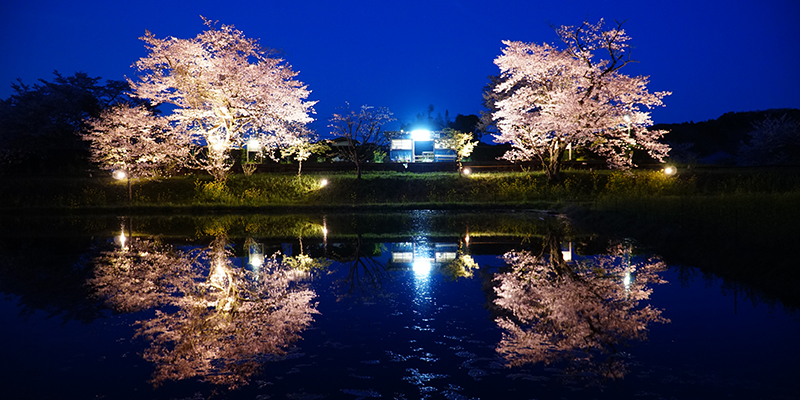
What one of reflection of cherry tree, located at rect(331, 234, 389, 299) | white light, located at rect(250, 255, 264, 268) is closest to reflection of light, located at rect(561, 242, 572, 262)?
reflection of cherry tree, located at rect(331, 234, 389, 299)

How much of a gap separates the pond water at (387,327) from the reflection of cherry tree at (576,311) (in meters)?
0.03

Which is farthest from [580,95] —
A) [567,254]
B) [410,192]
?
[567,254]

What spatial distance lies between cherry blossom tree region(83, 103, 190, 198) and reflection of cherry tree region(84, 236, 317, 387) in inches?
738

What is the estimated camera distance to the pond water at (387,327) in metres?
5.00

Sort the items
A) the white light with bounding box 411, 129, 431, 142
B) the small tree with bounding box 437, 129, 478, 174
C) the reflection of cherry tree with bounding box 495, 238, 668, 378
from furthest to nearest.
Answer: the white light with bounding box 411, 129, 431, 142
the small tree with bounding box 437, 129, 478, 174
the reflection of cherry tree with bounding box 495, 238, 668, 378

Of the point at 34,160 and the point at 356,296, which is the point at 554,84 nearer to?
the point at 356,296

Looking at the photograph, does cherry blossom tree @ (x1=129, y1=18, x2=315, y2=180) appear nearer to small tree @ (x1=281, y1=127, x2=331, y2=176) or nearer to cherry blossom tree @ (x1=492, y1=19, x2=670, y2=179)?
small tree @ (x1=281, y1=127, x2=331, y2=176)

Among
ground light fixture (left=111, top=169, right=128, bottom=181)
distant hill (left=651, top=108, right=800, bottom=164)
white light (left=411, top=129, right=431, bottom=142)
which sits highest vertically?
distant hill (left=651, top=108, right=800, bottom=164)

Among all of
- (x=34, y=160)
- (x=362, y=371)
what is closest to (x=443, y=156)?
(x=34, y=160)

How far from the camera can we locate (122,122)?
29.9m

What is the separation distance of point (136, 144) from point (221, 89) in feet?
22.0

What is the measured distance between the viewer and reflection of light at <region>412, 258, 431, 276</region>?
35.1ft

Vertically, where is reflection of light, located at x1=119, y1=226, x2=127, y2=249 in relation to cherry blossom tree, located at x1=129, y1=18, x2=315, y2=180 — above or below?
below

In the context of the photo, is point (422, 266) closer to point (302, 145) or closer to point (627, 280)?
point (627, 280)
